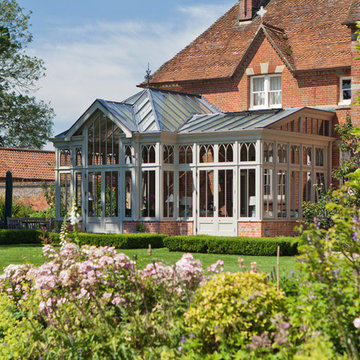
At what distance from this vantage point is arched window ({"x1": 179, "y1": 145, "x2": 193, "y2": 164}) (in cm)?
2495

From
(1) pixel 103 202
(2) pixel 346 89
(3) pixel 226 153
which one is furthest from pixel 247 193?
(2) pixel 346 89

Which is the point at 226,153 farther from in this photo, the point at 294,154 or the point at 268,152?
the point at 294,154

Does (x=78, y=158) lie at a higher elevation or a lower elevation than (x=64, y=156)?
lower

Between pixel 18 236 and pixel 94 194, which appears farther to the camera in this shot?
pixel 94 194

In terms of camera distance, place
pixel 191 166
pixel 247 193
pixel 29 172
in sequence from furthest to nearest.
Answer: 1. pixel 29 172
2. pixel 191 166
3. pixel 247 193

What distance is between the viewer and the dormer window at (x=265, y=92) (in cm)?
2866

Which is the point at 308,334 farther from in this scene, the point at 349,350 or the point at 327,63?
the point at 327,63

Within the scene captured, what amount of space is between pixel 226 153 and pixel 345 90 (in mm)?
6171

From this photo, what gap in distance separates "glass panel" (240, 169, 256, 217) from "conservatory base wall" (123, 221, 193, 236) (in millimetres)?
2165

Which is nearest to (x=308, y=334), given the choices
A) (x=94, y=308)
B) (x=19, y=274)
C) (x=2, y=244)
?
(x=94, y=308)

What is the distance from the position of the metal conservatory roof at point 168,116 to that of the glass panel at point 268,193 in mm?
1600

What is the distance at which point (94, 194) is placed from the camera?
26109 mm

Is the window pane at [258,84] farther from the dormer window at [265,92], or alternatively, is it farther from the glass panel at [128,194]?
the glass panel at [128,194]

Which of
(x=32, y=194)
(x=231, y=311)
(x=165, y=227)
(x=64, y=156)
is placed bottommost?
(x=231, y=311)
